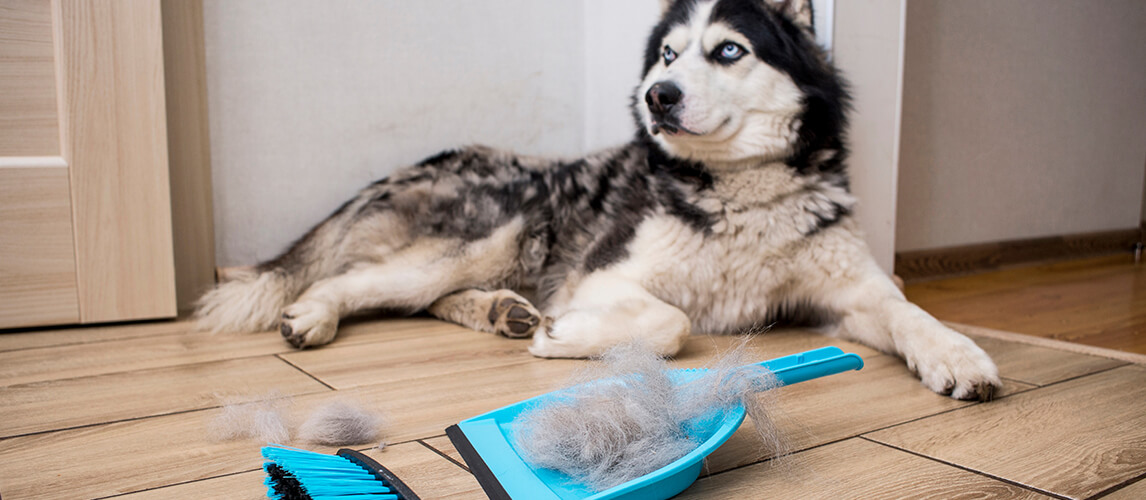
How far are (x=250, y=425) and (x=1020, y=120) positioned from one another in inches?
141

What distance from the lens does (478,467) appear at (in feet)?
2.96

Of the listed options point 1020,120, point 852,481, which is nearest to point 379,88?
point 852,481

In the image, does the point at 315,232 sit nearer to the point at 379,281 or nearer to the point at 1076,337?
the point at 379,281

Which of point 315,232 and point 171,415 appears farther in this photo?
point 315,232

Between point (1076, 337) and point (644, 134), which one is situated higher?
point (644, 134)

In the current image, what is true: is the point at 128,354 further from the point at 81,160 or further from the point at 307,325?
the point at 81,160

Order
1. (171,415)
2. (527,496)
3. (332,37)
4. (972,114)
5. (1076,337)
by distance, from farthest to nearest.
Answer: (972,114) → (332,37) → (1076,337) → (171,415) → (527,496)

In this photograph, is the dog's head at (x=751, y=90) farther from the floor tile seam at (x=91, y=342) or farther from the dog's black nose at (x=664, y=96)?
the floor tile seam at (x=91, y=342)

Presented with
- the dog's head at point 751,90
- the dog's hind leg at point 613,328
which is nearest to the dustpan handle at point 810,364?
the dog's hind leg at point 613,328

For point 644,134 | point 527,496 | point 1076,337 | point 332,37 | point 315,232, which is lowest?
point 1076,337

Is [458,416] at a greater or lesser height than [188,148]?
lesser

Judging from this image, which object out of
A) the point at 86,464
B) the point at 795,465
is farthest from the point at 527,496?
the point at 86,464

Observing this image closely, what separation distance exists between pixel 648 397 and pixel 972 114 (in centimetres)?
288

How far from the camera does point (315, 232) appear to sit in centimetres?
231
